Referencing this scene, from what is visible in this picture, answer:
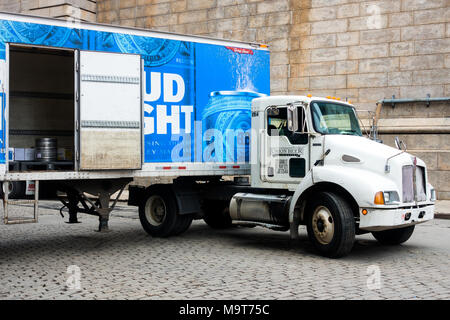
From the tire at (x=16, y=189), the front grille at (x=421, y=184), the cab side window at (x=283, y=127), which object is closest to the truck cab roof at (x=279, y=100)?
the cab side window at (x=283, y=127)

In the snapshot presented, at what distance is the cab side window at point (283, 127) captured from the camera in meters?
9.68

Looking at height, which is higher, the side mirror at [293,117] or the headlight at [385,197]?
the side mirror at [293,117]

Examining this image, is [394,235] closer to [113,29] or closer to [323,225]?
[323,225]

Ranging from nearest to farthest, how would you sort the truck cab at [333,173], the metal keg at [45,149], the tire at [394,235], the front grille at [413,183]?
the truck cab at [333,173] → the front grille at [413,183] → the metal keg at [45,149] → the tire at [394,235]

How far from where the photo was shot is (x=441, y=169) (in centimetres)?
1722

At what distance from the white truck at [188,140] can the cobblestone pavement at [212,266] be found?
1.63 feet

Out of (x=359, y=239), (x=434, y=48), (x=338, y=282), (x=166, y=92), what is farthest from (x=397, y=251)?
(x=434, y=48)

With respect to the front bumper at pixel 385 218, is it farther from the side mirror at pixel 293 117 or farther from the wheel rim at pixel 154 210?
the wheel rim at pixel 154 210

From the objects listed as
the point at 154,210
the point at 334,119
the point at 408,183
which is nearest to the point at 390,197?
the point at 408,183

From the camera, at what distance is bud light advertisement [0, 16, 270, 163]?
9.53 metres

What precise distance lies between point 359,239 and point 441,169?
24.4 feet

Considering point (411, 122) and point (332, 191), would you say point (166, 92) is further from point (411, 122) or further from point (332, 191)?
point (411, 122)

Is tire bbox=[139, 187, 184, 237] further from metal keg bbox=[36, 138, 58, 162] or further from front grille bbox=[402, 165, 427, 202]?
front grille bbox=[402, 165, 427, 202]

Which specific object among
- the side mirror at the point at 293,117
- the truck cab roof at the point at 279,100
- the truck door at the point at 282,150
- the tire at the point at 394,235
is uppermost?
the truck cab roof at the point at 279,100
